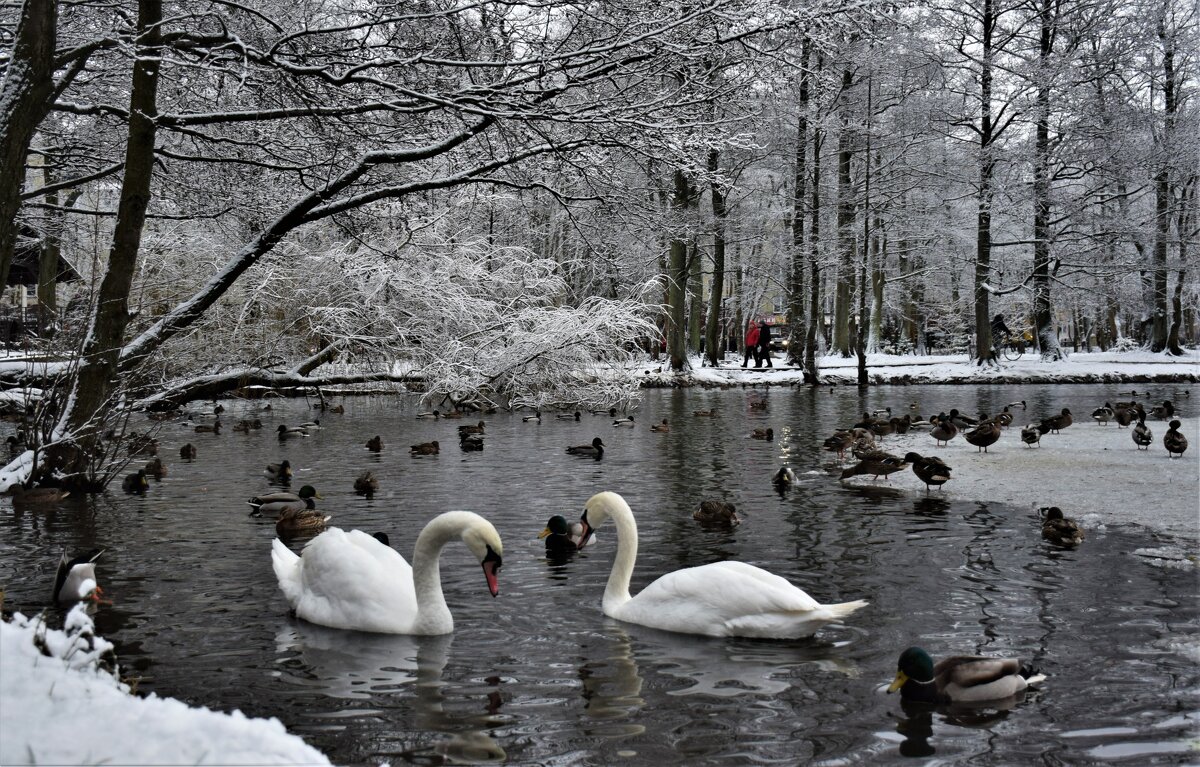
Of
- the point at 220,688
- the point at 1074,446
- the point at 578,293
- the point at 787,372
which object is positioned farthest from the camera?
the point at 578,293

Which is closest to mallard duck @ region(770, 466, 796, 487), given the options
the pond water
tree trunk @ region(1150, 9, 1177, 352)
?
the pond water

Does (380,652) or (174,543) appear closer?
(380,652)

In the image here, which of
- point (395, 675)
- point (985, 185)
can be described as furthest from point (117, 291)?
point (985, 185)

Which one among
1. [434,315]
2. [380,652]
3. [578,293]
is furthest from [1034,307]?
[380,652]

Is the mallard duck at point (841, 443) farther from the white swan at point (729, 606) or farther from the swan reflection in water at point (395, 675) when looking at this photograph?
the swan reflection in water at point (395, 675)

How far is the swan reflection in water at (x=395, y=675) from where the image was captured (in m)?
4.72

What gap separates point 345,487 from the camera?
44.0 ft

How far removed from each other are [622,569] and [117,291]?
6186 millimetres

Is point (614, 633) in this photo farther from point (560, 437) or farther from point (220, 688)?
point (560, 437)

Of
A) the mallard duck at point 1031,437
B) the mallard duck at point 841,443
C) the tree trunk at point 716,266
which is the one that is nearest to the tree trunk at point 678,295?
the tree trunk at point 716,266

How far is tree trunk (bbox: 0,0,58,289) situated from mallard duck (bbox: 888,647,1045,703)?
5.96 m

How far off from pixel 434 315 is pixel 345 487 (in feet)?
41.8

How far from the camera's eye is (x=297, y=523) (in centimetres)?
992

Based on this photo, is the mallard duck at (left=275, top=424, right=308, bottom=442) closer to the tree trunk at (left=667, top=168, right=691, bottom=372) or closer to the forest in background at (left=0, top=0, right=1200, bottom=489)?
the forest in background at (left=0, top=0, right=1200, bottom=489)
